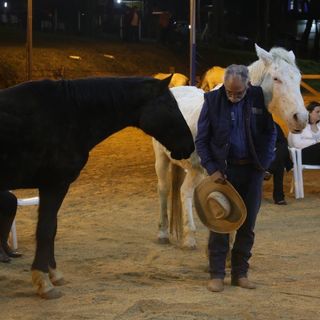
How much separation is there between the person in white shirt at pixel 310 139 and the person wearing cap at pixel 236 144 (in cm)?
450

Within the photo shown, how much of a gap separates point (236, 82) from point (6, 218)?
241 centimetres

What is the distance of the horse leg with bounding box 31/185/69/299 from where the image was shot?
5562mm

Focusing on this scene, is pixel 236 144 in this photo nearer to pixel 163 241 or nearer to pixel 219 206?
pixel 219 206

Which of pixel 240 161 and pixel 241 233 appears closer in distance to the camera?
pixel 240 161

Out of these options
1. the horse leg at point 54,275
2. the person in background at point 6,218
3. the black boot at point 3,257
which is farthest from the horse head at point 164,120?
the black boot at point 3,257

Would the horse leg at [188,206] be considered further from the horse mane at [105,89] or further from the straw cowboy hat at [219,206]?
the horse mane at [105,89]

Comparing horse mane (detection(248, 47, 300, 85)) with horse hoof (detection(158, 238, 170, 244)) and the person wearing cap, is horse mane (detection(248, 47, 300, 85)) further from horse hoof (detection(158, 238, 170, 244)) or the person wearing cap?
horse hoof (detection(158, 238, 170, 244))

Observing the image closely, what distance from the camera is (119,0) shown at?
38.2m

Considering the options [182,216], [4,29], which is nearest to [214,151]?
[182,216]

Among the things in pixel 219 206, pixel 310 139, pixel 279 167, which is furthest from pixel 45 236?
pixel 310 139

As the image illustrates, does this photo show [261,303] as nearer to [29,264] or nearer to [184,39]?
[29,264]

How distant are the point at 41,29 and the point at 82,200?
2235 centimetres

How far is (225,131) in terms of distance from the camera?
217 inches

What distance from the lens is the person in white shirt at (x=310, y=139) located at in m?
10.1
